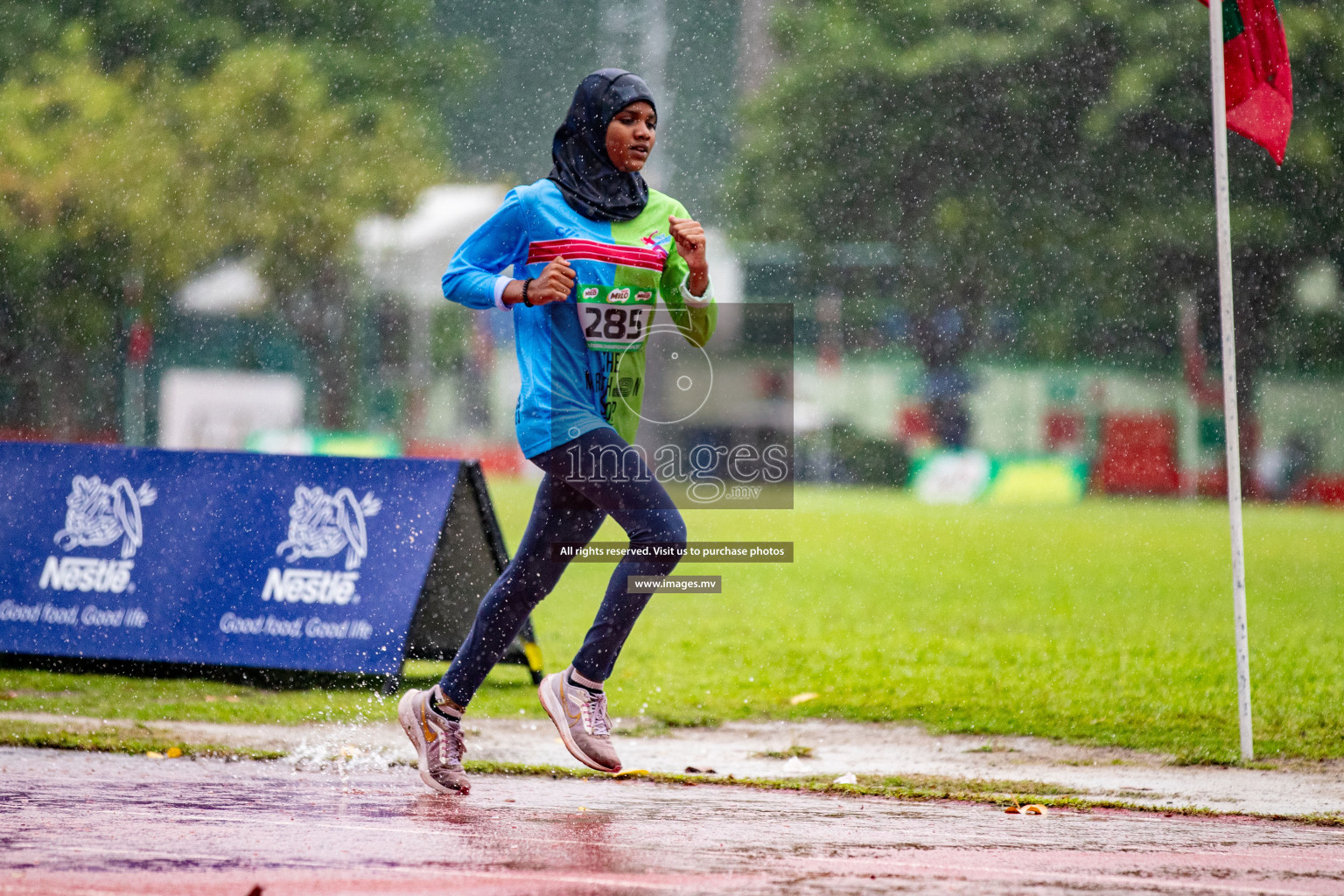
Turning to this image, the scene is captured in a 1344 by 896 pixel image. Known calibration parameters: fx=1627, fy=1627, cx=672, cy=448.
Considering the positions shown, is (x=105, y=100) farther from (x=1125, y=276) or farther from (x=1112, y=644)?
(x=1112, y=644)

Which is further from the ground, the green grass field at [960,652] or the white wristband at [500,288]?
the white wristband at [500,288]

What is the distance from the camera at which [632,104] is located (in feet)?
15.3

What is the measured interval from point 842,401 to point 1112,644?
77.1 feet

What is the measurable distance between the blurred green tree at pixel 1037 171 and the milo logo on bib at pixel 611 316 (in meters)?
22.7

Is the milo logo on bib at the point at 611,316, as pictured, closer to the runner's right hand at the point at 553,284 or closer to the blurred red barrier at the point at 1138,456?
the runner's right hand at the point at 553,284

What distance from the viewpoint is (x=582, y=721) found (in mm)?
4688

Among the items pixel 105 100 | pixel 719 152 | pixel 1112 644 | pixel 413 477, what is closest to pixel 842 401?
pixel 719 152

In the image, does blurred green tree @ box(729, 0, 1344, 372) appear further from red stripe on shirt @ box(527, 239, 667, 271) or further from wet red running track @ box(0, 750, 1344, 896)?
wet red running track @ box(0, 750, 1344, 896)

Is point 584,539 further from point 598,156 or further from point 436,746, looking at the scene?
point 598,156

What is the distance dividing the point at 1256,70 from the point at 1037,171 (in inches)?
941

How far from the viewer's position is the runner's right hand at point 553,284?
4461 mm

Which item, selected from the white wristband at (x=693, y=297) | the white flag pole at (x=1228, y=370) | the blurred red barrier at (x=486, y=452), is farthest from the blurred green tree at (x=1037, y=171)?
the white wristband at (x=693, y=297)

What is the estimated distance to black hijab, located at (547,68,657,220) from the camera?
4.66m

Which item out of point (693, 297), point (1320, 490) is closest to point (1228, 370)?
point (693, 297)
